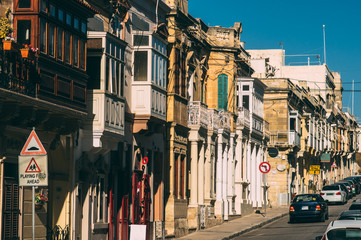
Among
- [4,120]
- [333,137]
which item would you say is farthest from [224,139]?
[333,137]

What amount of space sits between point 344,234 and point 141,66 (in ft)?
41.4

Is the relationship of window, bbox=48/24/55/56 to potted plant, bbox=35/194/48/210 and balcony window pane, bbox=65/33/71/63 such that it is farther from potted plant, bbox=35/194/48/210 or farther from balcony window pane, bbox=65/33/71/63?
potted plant, bbox=35/194/48/210

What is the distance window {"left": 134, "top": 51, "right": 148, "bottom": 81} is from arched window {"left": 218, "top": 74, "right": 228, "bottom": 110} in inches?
532

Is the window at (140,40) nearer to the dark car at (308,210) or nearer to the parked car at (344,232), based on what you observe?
the parked car at (344,232)

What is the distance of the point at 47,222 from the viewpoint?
21.9 meters

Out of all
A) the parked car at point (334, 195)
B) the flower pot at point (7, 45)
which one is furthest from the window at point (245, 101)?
the flower pot at point (7, 45)

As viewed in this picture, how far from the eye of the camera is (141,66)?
91.5ft

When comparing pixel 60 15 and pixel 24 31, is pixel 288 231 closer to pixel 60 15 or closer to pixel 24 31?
pixel 60 15

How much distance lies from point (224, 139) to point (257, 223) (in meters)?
4.51

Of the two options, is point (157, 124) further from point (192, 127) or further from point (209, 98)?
point (209, 98)

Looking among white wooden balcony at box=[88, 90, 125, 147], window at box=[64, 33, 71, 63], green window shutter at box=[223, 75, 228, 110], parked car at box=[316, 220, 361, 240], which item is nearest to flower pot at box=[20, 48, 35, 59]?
window at box=[64, 33, 71, 63]

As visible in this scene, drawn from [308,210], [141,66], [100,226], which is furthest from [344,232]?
[308,210]

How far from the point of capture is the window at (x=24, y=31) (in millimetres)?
19438

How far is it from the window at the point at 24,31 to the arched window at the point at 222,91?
22328 mm
